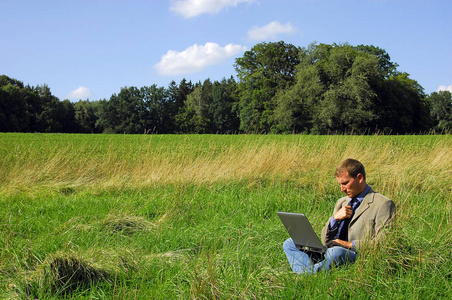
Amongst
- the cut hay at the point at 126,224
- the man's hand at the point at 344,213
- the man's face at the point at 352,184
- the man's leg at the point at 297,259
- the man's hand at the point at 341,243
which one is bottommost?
the cut hay at the point at 126,224

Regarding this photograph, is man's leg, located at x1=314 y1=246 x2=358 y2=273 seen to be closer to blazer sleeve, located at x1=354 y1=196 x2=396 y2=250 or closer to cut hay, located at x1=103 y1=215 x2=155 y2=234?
blazer sleeve, located at x1=354 y1=196 x2=396 y2=250

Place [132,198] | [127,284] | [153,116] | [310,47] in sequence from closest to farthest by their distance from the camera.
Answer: [127,284] < [132,198] < [310,47] < [153,116]

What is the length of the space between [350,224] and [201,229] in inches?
84.2

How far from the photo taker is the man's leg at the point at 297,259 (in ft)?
12.1

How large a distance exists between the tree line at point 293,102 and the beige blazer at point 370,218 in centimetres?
2733

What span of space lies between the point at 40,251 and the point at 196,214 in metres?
2.41

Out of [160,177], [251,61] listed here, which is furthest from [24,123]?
[160,177]

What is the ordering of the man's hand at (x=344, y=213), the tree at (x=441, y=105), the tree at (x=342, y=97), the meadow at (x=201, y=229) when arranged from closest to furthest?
the meadow at (x=201, y=229) < the man's hand at (x=344, y=213) < the tree at (x=342, y=97) < the tree at (x=441, y=105)

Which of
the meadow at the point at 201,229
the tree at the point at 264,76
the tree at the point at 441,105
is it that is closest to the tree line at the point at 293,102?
the tree at the point at 264,76

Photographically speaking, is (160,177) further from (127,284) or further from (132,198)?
(127,284)

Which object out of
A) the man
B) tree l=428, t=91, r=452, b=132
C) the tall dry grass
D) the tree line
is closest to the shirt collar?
the man

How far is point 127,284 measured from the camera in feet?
11.9

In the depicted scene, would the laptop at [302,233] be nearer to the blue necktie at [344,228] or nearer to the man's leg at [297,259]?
the man's leg at [297,259]

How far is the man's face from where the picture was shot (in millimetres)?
3959
